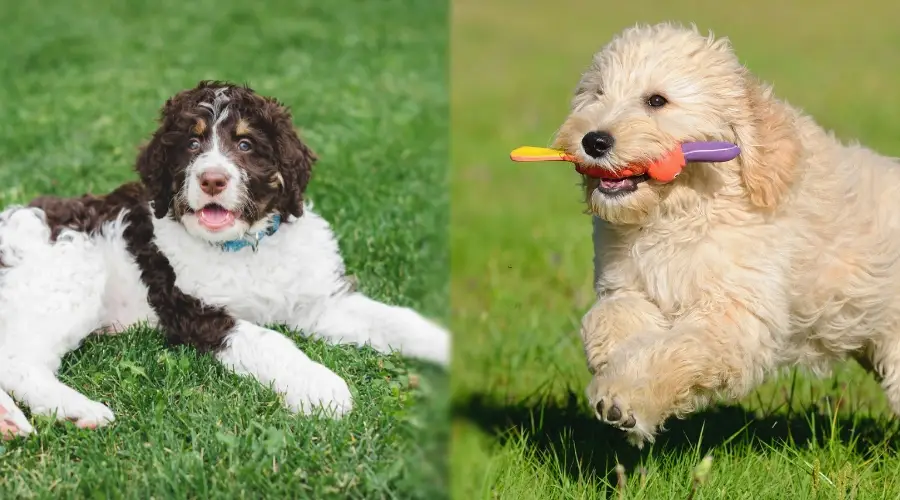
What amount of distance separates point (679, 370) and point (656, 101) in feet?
3.29

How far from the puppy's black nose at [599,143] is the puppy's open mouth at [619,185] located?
124mm

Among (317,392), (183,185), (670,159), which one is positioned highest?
(670,159)

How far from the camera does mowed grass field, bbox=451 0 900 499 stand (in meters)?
4.36

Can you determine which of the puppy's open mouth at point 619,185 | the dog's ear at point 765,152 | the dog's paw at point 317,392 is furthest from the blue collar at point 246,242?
the dog's ear at point 765,152

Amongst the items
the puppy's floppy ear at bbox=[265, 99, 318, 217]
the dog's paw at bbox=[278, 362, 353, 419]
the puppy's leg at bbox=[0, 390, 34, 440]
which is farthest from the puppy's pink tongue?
the puppy's leg at bbox=[0, 390, 34, 440]

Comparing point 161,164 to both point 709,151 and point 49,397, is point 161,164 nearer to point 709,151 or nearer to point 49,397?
point 49,397

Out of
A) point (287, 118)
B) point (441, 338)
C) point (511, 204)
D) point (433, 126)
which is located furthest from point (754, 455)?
point (511, 204)

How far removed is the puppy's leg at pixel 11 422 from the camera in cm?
396

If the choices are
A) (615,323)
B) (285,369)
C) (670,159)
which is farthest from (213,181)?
(670,159)

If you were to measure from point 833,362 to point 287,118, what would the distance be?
2.50 metres

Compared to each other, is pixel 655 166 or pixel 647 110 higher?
pixel 647 110

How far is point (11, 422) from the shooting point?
4.02 m

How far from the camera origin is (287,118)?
4848mm

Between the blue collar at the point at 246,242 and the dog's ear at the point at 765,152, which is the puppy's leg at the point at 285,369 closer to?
the blue collar at the point at 246,242
